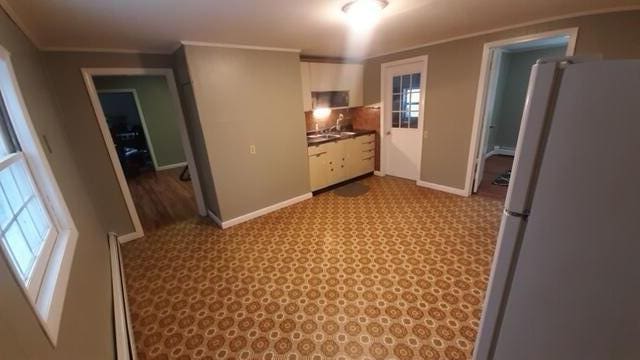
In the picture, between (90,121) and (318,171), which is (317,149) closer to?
(318,171)

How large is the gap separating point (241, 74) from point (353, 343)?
119 inches

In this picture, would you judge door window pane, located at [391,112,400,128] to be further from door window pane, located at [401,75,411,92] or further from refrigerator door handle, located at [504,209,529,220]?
refrigerator door handle, located at [504,209,529,220]

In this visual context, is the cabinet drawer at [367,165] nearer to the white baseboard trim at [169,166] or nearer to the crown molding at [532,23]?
the crown molding at [532,23]

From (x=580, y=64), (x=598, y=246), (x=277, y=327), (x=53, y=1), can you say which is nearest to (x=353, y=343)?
(x=277, y=327)

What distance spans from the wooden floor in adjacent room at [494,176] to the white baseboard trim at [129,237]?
15.7ft

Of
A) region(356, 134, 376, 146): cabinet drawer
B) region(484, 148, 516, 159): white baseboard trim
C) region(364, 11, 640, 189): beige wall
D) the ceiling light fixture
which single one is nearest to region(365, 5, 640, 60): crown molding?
region(364, 11, 640, 189): beige wall

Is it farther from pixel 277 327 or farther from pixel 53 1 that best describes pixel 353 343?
pixel 53 1

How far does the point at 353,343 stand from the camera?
171 cm

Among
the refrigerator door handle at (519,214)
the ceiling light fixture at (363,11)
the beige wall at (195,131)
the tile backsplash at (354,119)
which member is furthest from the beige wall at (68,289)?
the tile backsplash at (354,119)

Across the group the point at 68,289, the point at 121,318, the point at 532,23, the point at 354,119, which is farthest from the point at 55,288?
the point at 354,119

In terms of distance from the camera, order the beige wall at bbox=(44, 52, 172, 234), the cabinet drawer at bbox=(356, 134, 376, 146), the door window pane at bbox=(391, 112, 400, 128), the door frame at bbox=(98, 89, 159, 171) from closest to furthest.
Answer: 1. the beige wall at bbox=(44, 52, 172, 234)
2. the door window pane at bbox=(391, 112, 400, 128)
3. the cabinet drawer at bbox=(356, 134, 376, 146)
4. the door frame at bbox=(98, 89, 159, 171)

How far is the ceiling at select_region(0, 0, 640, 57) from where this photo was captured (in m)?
1.69

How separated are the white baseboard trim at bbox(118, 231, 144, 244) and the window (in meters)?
4.33

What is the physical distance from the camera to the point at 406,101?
4.25 meters
